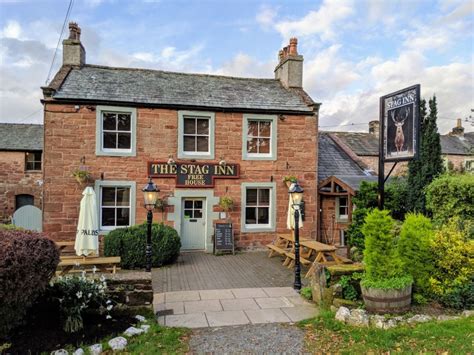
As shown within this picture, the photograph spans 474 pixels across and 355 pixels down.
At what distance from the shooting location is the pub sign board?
7836 mm

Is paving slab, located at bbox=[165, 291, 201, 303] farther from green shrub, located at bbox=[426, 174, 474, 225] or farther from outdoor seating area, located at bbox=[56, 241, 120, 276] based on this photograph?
green shrub, located at bbox=[426, 174, 474, 225]

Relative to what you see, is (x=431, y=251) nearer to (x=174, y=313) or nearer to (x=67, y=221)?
(x=174, y=313)

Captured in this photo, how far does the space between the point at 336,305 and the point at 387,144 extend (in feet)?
14.9

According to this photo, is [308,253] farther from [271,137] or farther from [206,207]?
[271,137]

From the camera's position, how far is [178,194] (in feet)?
40.7

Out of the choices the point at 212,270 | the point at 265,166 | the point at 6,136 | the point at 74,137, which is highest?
the point at 6,136

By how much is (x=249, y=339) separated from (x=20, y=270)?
138 inches

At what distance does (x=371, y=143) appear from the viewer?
2439cm

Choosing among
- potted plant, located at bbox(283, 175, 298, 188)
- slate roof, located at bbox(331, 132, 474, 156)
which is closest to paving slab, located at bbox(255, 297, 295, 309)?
potted plant, located at bbox(283, 175, 298, 188)

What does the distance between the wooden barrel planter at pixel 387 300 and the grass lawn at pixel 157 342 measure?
11.3ft

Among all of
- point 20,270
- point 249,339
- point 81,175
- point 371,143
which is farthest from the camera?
point 371,143

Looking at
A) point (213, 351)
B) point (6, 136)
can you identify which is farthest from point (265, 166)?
point (6, 136)

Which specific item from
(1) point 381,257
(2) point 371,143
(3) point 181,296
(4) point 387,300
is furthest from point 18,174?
(2) point 371,143

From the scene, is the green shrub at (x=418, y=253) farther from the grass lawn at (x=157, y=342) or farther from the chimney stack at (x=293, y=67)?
the chimney stack at (x=293, y=67)
